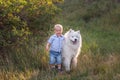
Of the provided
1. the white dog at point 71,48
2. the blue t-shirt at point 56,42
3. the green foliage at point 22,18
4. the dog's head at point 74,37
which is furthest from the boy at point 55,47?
the green foliage at point 22,18

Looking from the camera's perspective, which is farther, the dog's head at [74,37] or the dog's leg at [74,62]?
the dog's leg at [74,62]

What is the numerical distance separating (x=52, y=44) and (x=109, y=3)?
10.4 m

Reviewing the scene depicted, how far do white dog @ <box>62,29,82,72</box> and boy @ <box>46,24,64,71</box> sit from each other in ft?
0.46

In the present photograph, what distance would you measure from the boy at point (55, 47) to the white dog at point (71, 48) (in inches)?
5.6

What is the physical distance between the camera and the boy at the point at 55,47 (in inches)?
339

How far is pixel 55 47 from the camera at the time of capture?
864 centimetres

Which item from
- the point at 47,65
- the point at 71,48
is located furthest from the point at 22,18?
the point at 71,48

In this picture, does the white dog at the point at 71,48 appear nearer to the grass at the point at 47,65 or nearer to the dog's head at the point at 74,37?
the dog's head at the point at 74,37

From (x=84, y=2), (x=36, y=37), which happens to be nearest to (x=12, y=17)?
(x=36, y=37)

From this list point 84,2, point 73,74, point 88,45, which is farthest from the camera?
point 84,2

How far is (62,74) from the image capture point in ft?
28.2

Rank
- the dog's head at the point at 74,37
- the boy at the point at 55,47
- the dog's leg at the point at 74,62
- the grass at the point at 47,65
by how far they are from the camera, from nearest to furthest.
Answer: the grass at the point at 47,65 → the dog's head at the point at 74,37 → the boy at the point at 55,47 → the dog's leg at the point at 74,62

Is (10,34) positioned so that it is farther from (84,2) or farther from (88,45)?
(84,2)

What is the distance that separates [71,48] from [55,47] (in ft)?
1.44
